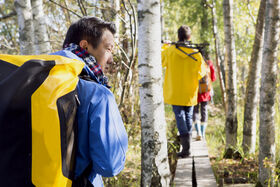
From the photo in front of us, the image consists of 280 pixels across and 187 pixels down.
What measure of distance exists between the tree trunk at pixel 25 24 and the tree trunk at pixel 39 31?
103 mm

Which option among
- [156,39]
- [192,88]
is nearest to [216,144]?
[192,88]

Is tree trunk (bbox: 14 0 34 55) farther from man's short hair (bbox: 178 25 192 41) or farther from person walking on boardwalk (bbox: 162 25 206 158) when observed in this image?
man's short hair (bbox: 178 25 192 41)

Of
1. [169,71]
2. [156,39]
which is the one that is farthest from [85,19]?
[169,71]

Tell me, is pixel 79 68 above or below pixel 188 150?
above

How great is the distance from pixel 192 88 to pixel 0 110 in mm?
3730

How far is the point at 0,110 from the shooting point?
3.45ft

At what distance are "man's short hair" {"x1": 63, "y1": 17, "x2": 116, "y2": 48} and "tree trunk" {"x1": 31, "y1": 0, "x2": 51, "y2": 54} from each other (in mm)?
3131

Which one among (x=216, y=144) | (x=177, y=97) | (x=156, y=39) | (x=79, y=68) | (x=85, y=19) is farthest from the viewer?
(x=216, y=144)

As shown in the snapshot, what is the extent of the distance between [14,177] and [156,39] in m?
2.15

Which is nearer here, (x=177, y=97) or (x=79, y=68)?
(x=79, y=68)

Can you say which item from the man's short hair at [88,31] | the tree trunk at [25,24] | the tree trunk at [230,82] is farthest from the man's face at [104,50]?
the tree trunk at [230,82]

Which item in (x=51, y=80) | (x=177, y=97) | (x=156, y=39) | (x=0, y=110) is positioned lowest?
(x=177, y=97)

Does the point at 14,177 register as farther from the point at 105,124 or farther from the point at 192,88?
the point at 192,88

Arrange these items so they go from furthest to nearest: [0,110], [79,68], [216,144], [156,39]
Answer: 1. [216,144]
2. [156,39]
3. [79,68]
4. [0,110]
